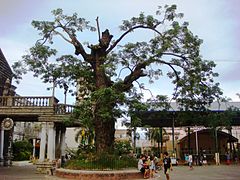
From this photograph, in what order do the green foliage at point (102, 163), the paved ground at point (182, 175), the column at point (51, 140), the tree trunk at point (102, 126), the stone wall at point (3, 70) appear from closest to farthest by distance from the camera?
1. the green foliage at point (102, 163)
2. the tree trunk at point (102, 126)
3. the paved ground at point (182, 175)
4. the column at point (51, 140)
5. the stone wall at point (3, 70)

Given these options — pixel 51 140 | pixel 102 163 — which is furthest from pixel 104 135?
pixel 51 140

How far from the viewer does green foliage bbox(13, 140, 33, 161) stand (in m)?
42.3

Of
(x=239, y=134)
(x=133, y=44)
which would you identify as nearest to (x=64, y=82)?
(x=133, y=44)

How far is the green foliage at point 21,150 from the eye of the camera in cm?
4234

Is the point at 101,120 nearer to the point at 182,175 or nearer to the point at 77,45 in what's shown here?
the point at 77,45

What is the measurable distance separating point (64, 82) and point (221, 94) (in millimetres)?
9123

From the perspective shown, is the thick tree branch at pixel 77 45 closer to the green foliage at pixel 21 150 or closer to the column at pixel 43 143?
the column at pixel 43 143

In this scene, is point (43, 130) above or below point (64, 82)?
below

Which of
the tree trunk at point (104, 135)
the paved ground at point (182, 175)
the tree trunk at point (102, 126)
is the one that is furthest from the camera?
the paved ground at point (182, 175)

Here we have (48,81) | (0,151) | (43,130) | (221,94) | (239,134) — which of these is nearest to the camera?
(221,94)

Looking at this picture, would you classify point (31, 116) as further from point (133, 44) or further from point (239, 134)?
point (239, 134)

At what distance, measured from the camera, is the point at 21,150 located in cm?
4391

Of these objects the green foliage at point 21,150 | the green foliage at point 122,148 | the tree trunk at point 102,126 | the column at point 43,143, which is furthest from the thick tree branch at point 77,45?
the green foliage at point 21,150

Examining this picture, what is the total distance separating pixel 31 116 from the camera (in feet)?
79.7
